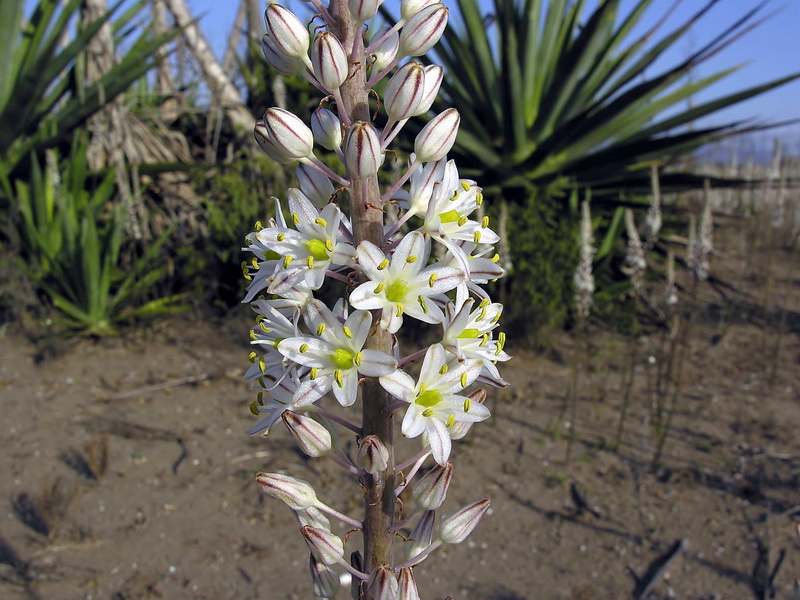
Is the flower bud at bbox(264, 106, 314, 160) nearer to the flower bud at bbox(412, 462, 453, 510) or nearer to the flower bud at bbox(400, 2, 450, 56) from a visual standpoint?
the flower bud at bbox(400, 2, 450, 56)

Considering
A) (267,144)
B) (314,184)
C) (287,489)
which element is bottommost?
(287,489)

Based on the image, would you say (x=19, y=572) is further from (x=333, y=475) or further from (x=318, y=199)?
(x=318, y=199)

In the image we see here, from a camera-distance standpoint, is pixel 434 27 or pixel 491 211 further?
pixel 491 211

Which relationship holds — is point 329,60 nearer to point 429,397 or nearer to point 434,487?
point 429,397

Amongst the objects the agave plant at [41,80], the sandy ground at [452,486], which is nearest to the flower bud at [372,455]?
the sandy ground at [452,486]

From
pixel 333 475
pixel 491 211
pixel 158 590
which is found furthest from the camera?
pixel 491 211

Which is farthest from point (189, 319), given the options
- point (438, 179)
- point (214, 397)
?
point (438, 179)

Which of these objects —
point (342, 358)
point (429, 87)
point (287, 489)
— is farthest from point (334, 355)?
point (429, 87)
